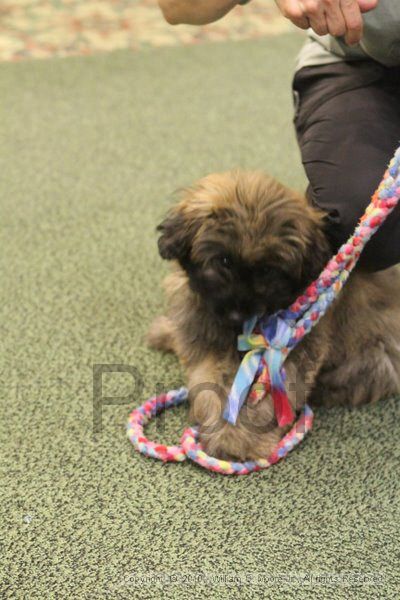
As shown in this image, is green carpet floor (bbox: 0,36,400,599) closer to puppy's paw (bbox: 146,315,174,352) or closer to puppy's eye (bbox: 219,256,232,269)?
puppy's paw (bbox: 146,315,174,352)

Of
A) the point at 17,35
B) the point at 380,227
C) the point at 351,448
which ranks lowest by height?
the point at 17,35

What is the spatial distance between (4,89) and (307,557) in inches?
90.8

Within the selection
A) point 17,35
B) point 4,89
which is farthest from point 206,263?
point 17,35

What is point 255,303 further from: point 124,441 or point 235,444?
point 124,441

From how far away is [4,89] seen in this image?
287cm

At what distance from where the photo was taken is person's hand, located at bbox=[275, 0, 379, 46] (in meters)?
1.12

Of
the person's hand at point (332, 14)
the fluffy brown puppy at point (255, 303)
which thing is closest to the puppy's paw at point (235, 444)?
the fluffy brown puppy at point (255, 303)

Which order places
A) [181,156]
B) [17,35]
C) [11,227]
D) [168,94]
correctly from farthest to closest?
[17,35] → [168,94] → [181,156] → [11,227]

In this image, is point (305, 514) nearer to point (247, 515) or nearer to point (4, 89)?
point (247, 515)

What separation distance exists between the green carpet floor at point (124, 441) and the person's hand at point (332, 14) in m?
0.67

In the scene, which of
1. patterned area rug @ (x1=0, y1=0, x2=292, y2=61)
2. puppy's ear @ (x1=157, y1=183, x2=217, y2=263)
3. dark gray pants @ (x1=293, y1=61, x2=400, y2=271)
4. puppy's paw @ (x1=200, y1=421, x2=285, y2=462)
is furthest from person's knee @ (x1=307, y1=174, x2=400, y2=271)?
patterned area rug @ (x1=0, y1=0, x2=292, y2=61)

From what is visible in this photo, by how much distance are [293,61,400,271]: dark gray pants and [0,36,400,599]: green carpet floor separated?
1.13 feet

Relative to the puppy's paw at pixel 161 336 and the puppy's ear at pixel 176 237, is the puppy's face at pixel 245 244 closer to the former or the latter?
the puppy's ear at pixel 176 237

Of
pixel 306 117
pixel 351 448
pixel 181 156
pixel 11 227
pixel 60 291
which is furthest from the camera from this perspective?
pixel 181 156
